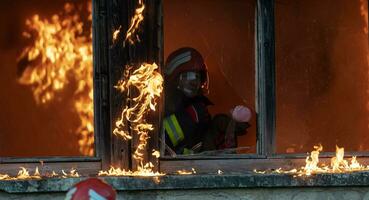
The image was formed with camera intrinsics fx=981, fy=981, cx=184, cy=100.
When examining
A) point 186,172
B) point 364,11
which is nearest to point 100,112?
point 186,172

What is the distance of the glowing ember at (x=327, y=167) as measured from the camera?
20.4 ft

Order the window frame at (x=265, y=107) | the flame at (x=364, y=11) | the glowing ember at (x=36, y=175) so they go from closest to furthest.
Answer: the glowing ember at (x=36, y=175), the window frame at (x=265, y=107), the flame at (x=364, y=11)

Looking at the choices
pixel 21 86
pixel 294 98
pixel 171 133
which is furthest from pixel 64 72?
pixel 294 98

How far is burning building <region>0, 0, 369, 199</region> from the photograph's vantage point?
609cm

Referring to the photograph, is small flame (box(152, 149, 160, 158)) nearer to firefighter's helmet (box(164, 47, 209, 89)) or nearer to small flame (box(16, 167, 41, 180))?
firefighter's helmet (box(164, 47, 209, 89))

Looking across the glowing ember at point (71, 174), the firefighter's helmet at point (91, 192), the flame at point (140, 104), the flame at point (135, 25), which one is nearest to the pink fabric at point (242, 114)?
the flame at point (140, 104)

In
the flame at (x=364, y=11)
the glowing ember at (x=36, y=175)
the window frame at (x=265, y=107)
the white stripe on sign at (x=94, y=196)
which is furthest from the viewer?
the flame at (x=364, y=11)

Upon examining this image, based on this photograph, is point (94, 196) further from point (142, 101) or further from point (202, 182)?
point (142, 101)

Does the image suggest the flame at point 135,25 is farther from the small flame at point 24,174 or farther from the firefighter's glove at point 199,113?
the small flame at point 24,174

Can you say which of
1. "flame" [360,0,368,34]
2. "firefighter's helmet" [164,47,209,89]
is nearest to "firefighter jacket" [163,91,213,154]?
"firefighter's helmet" [164,47,209,89]

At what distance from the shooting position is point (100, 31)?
6.12m

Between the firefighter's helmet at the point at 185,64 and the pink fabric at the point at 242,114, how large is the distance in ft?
0.85

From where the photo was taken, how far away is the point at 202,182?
19.7 ft

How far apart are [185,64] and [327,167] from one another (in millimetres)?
1139
